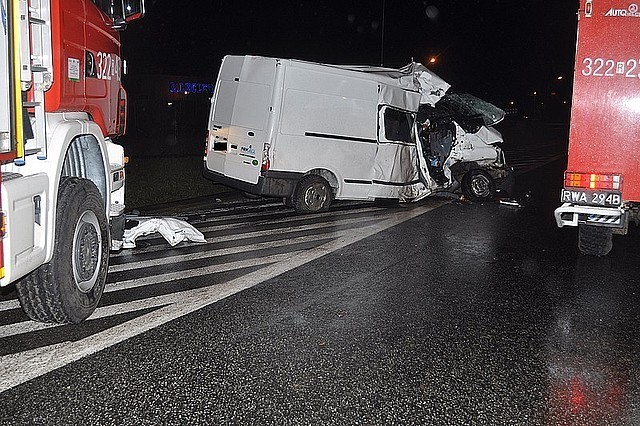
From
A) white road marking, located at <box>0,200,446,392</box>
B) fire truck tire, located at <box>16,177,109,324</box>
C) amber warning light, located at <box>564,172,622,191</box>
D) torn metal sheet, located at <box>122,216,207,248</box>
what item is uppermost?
amber warning light, located at <box>564,172,622,191</box>

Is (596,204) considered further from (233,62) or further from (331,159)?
(233,62)

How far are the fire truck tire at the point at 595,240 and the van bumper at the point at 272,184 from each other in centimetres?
472

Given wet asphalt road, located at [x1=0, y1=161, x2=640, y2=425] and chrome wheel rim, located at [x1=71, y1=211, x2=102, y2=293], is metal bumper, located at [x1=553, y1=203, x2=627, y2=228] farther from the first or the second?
chrome wheel rim, located at [x1=71, y1=211, x2=102, y2=293]

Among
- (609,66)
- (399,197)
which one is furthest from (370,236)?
(609,66)

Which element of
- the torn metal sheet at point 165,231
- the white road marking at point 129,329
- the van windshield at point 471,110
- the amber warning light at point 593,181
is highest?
the van windshield at point 471,110

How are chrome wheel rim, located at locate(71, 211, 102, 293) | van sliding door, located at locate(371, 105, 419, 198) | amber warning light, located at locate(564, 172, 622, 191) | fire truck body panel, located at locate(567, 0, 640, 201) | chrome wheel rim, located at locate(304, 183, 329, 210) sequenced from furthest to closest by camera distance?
van sliding door, located at locate(371, 105, 419, 198), chrome wheel rim, located at locate(304, 183, 329, 210), amber warning light, located at locate(564, 172, 622, 191), fire truck body panel, located at locate(567, 0, 640, 201), chrome wheel rim, located at locate(71, 211, 102, 293)

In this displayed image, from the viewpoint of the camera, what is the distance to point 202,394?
4.23 m

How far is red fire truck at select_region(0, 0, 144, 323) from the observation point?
4160 mm

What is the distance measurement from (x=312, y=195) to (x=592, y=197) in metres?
5.17

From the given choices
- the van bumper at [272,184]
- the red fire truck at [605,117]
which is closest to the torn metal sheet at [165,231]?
the van bumper at [272,184]

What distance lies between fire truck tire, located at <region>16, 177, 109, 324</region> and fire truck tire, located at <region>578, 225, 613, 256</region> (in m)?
5.92

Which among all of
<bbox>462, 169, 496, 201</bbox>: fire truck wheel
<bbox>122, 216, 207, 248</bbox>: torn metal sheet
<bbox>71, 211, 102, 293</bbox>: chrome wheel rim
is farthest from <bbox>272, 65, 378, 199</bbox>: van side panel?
<bbox>71, 211, 102, 293</bbox>: chrome wheel rim

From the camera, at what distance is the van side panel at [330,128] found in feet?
36.3

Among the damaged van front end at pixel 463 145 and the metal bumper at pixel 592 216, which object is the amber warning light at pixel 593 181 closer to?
the metal bumper at pixel 592 216
